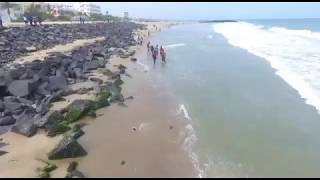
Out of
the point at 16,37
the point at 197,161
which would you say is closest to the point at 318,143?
the point at 197,161

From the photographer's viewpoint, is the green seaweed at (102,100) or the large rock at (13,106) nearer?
the large rock at (13,106)

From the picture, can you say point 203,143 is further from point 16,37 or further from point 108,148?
point 16,37

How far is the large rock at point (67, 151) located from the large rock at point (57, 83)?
7.85m

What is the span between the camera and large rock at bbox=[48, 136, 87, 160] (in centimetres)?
1082

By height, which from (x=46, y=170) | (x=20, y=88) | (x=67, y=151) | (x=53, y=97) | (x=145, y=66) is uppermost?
(x=20, y=88)

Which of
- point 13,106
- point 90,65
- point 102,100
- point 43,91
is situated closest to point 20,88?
point 43,91

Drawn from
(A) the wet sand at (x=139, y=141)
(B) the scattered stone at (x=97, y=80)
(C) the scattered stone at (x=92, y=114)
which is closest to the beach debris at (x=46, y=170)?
(A) the wet sand at (x=139, y=141)

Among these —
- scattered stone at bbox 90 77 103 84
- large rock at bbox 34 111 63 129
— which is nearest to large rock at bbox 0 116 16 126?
large rock at bbox 34 111 63 129

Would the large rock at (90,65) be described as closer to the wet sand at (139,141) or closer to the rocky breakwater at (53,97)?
the rocky breakwater at (53,97)

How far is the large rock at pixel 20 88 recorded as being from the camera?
16672 mm

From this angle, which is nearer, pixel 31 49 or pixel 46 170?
pixel 46 170

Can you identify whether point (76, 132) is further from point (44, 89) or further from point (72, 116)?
point (44, 89)

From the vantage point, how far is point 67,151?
35.6 ft

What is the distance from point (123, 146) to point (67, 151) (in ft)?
5.70
